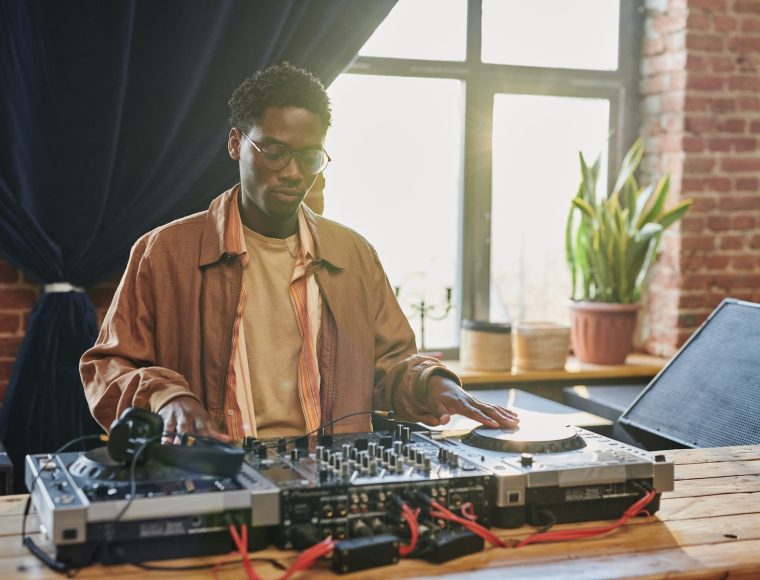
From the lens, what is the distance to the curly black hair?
7.06 feet

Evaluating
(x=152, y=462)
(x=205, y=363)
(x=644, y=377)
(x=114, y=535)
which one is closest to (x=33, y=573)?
(x=114, y=535)

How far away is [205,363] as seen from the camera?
6.97 feet

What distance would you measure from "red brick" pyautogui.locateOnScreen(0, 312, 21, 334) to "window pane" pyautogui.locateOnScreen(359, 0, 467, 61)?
169cm

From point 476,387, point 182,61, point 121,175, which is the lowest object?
point 476,387

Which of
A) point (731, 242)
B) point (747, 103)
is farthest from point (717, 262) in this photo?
point (747, 103)

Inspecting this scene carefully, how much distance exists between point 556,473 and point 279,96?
1.13 metres

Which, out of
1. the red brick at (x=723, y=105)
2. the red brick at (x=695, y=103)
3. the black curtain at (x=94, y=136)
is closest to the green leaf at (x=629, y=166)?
the red brick at (x=695, y=103)

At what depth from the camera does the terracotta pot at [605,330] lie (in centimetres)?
385

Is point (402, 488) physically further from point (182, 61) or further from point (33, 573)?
point (182, 61)

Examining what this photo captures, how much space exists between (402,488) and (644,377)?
2706 mm

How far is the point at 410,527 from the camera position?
135 cm

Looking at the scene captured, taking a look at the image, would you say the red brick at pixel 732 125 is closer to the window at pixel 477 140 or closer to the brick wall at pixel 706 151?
the brick wall at pixel 706 151

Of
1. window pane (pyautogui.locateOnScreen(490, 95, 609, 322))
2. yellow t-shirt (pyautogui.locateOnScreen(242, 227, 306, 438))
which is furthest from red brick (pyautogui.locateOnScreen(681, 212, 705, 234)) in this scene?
yellow t-shirt (pyautogui.locateOnScreen(242, 227, 306, 438))

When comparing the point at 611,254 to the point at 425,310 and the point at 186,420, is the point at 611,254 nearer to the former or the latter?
the point at 425,310
